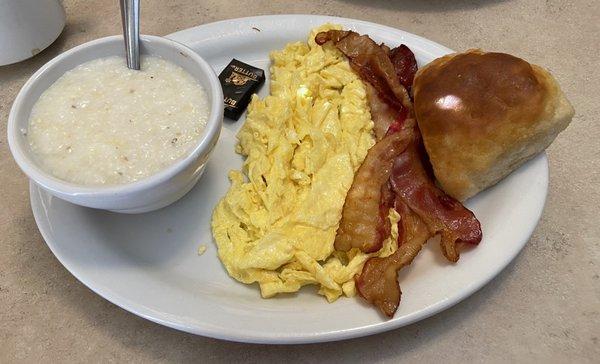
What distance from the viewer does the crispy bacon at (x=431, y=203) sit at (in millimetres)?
1302

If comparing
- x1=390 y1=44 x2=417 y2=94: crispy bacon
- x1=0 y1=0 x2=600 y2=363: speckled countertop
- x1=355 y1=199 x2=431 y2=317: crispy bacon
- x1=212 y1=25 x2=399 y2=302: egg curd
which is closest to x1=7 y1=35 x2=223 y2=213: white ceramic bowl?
x1=212 y1=25 x2=399 y2=302: egg curd

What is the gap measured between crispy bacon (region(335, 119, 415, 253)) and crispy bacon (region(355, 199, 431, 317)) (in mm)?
49

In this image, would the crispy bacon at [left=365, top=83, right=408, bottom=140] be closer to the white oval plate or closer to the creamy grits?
the white oval plate

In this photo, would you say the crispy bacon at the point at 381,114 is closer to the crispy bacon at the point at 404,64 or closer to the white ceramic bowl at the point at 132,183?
the crispy bacon at the point at 404,64

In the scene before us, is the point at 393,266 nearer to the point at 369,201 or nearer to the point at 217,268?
the point at 369,201

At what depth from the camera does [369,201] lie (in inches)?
54.5

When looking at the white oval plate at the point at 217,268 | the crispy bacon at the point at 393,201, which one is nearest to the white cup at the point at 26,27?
the white oval plate at the point at 217,268

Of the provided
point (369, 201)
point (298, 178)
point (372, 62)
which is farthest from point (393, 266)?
point (372, 62)

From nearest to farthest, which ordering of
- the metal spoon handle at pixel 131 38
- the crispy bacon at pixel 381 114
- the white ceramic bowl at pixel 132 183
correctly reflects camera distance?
the white ceramic bowl at pixel 132 183
the metal spoon handle at pixel 131 38
the crispy bacon at pixel 381 114

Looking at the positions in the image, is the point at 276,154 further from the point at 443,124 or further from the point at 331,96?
the point at 443,124

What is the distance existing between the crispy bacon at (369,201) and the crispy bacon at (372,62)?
135mm

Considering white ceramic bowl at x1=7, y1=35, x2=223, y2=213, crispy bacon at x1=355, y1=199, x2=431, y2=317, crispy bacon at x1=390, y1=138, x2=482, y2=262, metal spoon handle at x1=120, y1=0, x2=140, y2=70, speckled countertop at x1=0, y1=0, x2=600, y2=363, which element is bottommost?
Answer: speckled countertop at x1=0, y1=0, x2=600, y2=363

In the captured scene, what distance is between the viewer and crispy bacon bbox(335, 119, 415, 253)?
1.34m

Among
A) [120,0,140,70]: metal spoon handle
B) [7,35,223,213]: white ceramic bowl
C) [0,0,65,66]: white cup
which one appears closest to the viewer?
[7,35,223,213]: white ceramic bowl
